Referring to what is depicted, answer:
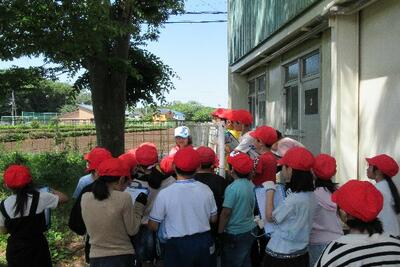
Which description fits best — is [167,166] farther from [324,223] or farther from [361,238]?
[361,238]

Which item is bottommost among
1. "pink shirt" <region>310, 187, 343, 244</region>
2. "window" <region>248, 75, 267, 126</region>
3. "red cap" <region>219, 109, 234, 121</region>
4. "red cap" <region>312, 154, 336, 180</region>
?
"pink shirt" <region>310, 187, 343, 244</region>

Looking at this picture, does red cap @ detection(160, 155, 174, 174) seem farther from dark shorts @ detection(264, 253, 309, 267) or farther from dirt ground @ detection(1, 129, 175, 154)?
dirt ground @ detection(1, 129, 175, 154)

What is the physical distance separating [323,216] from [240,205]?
0.88 m

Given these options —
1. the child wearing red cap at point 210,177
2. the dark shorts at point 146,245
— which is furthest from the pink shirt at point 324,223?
the dark shorts at point 146,245

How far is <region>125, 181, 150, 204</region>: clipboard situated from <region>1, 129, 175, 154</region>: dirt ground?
11.0 m

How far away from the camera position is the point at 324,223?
13.3ft

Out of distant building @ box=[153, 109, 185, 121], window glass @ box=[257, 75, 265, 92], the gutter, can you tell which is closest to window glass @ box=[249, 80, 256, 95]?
window glass @ box=[257, 75, 265, 92]

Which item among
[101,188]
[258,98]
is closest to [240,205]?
[101,188]

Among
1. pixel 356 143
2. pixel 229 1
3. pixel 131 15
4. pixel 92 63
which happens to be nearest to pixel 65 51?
pixel 92 63

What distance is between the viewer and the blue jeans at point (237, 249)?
4746 mm

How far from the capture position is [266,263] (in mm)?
4008

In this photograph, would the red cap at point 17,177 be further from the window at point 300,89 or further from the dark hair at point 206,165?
the window at point 300,89

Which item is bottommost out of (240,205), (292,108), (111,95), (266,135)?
(240,205)

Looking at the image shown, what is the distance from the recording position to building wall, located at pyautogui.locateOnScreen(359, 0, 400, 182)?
576cm
